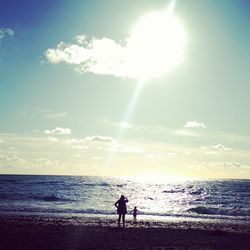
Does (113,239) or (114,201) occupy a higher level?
(114,201)

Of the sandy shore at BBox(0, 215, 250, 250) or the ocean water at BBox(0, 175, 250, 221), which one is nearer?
the sandy shore at BBox(0, 215, 250, 250)

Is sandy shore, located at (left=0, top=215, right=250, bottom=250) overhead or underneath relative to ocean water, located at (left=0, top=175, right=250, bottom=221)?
underneath

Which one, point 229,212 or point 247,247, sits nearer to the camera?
point 247,247

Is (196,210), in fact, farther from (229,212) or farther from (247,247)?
(247,247)

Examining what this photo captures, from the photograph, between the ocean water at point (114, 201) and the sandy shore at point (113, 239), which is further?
the ocean water at point (114, 201)

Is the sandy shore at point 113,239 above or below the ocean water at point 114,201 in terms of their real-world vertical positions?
below

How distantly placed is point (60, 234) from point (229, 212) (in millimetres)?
32255

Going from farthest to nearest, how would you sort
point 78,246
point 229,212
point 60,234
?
point 229,212 < point 60,234 < point 78,246

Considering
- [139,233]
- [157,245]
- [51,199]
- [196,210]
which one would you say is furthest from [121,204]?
[51,199]

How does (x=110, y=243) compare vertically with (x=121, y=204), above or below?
below

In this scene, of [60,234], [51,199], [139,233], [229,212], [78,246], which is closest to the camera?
[78,246]

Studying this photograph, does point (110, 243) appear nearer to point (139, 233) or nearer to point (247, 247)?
point (139, 233)

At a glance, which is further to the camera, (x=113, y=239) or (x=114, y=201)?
(x=114, y=201)

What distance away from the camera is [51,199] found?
205ft
